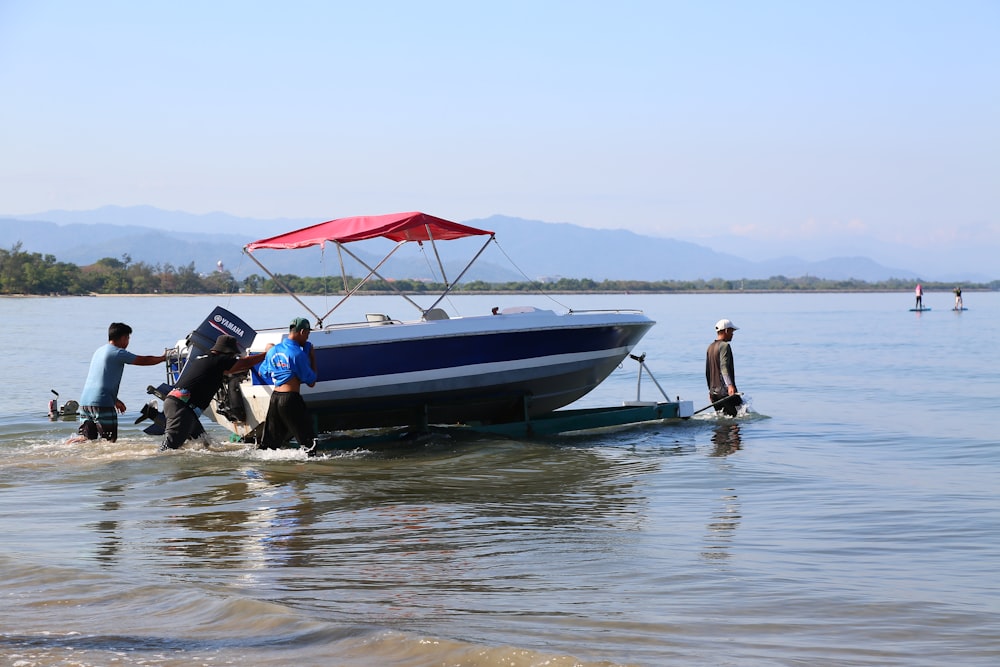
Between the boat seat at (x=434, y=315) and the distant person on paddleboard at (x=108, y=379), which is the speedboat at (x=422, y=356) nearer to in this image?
the boat seat at (x=434, y=315)

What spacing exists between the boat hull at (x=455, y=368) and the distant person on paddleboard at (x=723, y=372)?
1055 mm

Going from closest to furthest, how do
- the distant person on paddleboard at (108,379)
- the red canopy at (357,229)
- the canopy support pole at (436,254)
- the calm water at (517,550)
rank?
the calm water at (517,550), the distant person on paddleboard at (108,379), the red canopy at (357,229), the canopy support pole at (436,254)

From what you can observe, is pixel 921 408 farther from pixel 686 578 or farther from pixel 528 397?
pixel 686 578

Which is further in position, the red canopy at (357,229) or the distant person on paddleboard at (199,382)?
the red canopy at (357,229)

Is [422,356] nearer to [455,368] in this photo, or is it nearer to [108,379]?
[455,368]

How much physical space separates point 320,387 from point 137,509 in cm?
296

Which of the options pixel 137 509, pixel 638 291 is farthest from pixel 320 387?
pixel 638 291

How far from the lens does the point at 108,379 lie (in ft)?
37.8

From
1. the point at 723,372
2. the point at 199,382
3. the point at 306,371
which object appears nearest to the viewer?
the point at 306,371

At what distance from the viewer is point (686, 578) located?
6543 millimetres

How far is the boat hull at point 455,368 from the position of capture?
1157cm

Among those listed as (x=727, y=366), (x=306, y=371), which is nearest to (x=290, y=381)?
(x=306, y=371)

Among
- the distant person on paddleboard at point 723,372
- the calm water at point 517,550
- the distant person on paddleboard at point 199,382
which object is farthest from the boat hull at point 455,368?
the distant person on paddleboard at point 723,372

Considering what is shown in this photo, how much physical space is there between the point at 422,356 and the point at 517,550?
492 cm
